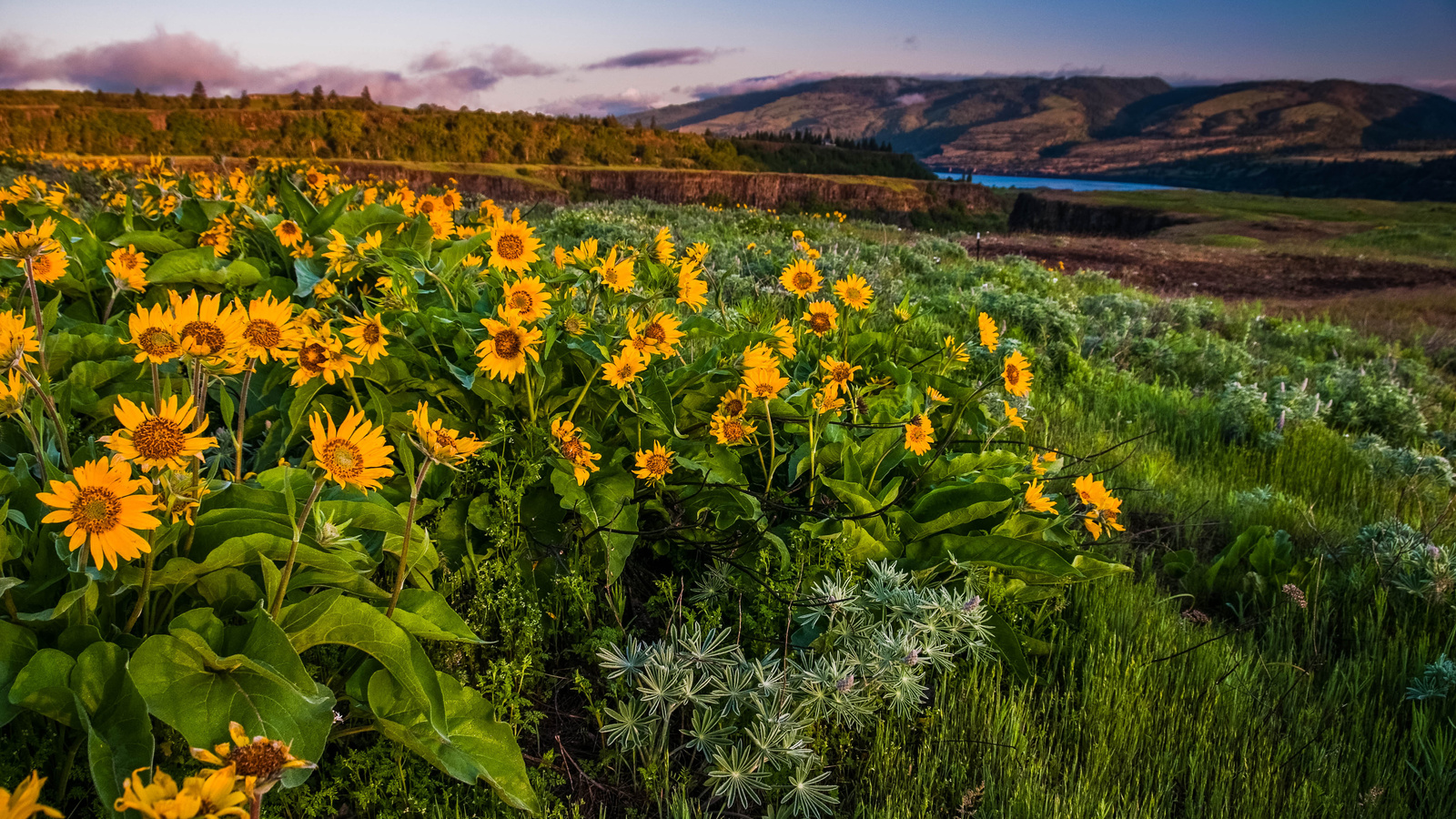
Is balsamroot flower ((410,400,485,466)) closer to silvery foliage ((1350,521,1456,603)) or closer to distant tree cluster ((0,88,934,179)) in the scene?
silvery foliage ((1350,521,1456,603))

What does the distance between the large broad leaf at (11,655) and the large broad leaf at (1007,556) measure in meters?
1.86

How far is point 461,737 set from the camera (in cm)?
136

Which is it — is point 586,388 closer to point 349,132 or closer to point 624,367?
point 624,367

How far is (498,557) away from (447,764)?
1.99ft

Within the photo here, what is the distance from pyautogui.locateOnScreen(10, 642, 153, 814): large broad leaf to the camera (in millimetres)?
1068

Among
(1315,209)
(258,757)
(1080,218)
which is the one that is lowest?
(258,757)

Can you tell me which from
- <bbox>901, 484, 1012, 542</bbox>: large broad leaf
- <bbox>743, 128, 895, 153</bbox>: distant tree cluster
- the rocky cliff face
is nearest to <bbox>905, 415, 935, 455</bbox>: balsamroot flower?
<bbox>901, 484, 1012, 542</bbox>: large broad leaf

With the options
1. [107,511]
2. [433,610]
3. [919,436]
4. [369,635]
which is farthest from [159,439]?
[919,436]

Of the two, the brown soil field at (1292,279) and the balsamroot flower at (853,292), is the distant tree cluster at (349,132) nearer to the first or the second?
the brown soil field at (1292,279)

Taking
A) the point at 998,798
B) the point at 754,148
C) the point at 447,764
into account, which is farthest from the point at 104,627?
the point at 754,148

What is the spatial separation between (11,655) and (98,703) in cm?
16

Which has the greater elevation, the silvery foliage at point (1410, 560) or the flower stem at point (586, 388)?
the flower stem at point (586, 388)

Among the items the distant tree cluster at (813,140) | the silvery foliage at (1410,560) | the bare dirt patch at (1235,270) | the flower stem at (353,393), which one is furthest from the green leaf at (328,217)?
the distant tree cluster at (813,140)

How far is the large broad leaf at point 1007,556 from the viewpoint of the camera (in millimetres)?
1912
